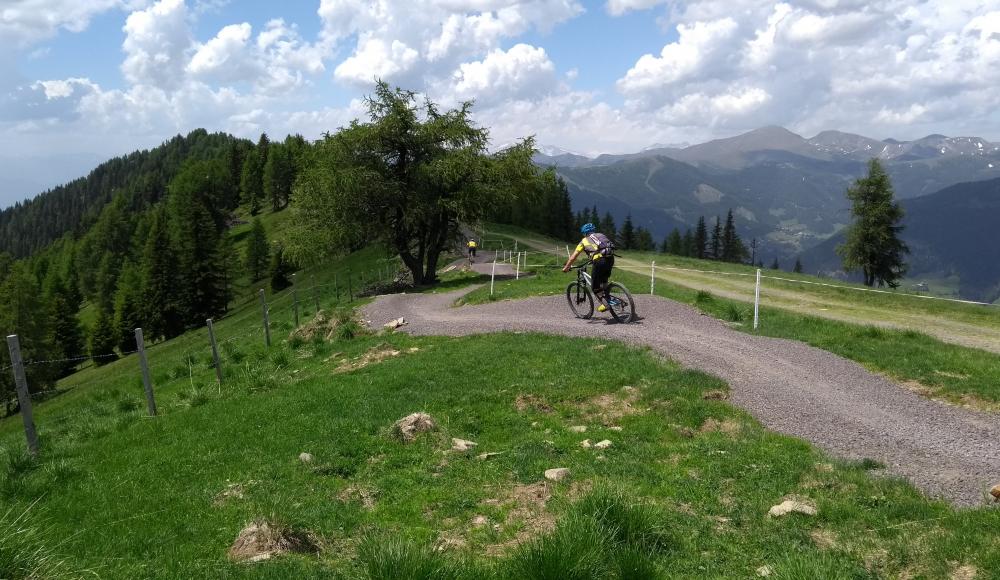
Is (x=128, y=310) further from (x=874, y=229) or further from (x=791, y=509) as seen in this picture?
(x=791, y=509)

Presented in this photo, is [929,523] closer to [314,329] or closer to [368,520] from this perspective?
[368,520]

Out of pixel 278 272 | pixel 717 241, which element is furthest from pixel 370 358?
pixel 717 241

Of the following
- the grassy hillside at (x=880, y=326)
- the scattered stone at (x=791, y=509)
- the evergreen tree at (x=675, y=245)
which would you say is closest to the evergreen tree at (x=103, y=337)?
the grassy hillside at (x=880, y=326)

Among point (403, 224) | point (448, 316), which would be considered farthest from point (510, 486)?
point (403, 224)

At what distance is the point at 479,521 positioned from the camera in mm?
6277

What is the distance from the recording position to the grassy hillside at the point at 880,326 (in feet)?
35.3

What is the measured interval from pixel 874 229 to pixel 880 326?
5018 centimetres

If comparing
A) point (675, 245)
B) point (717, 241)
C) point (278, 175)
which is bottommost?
point (675, 245)

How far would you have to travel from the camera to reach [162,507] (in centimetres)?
733

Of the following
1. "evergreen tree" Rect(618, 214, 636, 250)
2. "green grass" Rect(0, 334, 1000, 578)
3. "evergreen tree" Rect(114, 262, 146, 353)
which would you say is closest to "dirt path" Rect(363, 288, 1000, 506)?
"green grass" Rect(0, 334, 1000, 578)

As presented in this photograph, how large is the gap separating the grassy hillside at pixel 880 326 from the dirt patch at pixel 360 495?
9.55m

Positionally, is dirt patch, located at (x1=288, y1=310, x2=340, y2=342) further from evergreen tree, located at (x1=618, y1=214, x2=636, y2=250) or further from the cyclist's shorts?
evergreen tree, located at (x1=618, y1=214, x2=636, y2=250)

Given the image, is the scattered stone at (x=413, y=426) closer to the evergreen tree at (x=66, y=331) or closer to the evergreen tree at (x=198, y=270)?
the evergreen tree at (x=198, y=270)

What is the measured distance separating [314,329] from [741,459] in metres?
18.6
